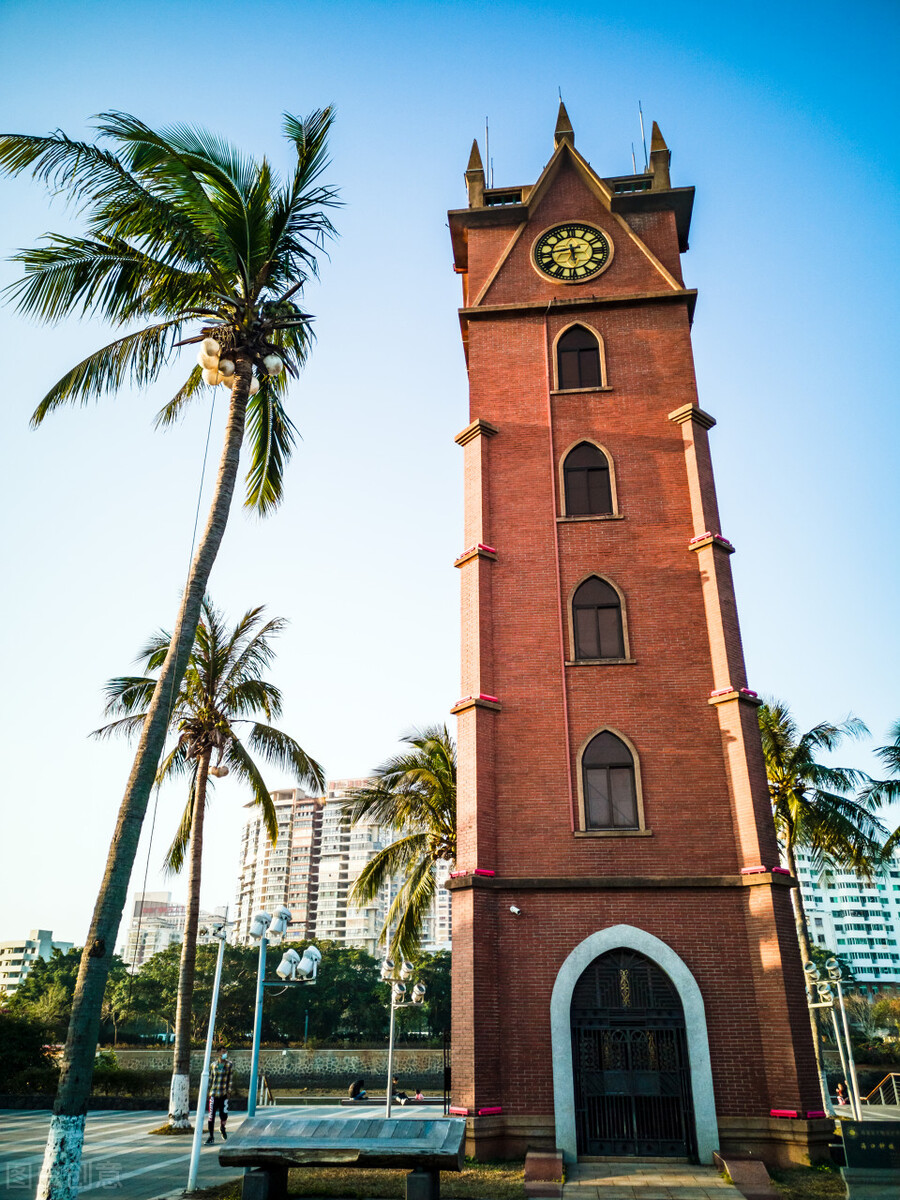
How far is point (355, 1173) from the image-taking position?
13.1 meters

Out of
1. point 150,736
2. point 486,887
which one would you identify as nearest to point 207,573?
point 150,736

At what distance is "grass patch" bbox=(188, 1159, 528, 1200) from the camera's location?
11.4m

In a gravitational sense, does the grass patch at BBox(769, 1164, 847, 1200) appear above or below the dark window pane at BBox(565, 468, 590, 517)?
below

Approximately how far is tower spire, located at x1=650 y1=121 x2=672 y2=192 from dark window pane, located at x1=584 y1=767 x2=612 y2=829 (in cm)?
1574

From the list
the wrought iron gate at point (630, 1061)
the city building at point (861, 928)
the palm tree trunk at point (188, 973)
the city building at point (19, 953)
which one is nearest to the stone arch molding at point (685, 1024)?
the wrought iron gate at point (630, 1061)

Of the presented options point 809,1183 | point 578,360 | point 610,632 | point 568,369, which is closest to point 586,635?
point 610,632

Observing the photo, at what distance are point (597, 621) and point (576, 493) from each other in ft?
10.3

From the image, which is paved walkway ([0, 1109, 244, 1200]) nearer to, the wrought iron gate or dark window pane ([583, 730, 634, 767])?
the wrought iron gate

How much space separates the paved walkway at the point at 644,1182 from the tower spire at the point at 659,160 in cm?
2198

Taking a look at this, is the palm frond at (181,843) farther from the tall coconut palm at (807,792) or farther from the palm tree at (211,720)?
the tall coconut palm at (807,792)

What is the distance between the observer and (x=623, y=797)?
17125mm

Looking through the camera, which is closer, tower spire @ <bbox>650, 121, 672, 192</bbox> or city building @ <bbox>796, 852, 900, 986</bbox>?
tower spire @ <bbox>650, 121, 672, 192</bbox>

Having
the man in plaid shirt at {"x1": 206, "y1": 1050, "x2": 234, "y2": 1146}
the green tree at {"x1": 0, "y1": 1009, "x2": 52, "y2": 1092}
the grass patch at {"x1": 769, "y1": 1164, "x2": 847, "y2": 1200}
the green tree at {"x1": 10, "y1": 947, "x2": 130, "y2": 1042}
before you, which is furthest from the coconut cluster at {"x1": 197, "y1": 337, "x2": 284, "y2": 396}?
the green tree at {"x1": 10, "y1": 947, "x2": 130, "y2": 1042}

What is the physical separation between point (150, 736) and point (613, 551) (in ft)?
38.2
